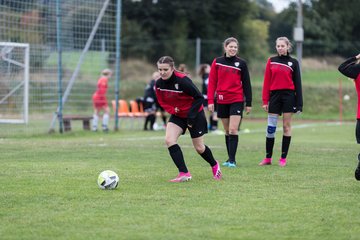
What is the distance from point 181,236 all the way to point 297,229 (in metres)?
1.09

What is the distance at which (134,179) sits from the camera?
382 inches

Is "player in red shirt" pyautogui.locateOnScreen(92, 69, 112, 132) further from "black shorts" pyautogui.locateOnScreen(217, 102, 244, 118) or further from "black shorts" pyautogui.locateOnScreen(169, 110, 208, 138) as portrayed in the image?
"black shorts" pyautogui.locateOnScreen(169, 110, 208, 138)

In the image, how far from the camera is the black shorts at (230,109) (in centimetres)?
1141

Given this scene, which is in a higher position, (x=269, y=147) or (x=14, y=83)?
(x=14, y=83)

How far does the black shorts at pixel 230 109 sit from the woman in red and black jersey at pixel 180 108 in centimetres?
178

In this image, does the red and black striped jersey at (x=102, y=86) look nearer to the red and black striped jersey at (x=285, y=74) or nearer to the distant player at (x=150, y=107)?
the distant player at (x=150, y=107)

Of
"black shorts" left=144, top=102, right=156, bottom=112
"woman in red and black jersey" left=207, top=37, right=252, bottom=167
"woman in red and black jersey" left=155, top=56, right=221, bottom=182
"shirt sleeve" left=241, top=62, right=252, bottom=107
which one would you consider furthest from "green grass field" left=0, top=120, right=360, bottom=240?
"black shorts" left=144, top=102, right=156, bottom=112

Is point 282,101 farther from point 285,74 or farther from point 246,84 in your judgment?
point 246,84

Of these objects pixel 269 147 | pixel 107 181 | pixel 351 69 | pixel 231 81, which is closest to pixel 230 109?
pixel 231 81

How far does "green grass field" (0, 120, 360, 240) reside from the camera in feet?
21.1

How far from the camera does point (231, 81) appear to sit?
11.4m

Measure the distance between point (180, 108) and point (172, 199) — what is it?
6.36 feet

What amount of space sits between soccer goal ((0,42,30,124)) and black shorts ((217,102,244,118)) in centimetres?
785

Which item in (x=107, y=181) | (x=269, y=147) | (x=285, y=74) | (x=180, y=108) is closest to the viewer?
(x=107, y=181)
